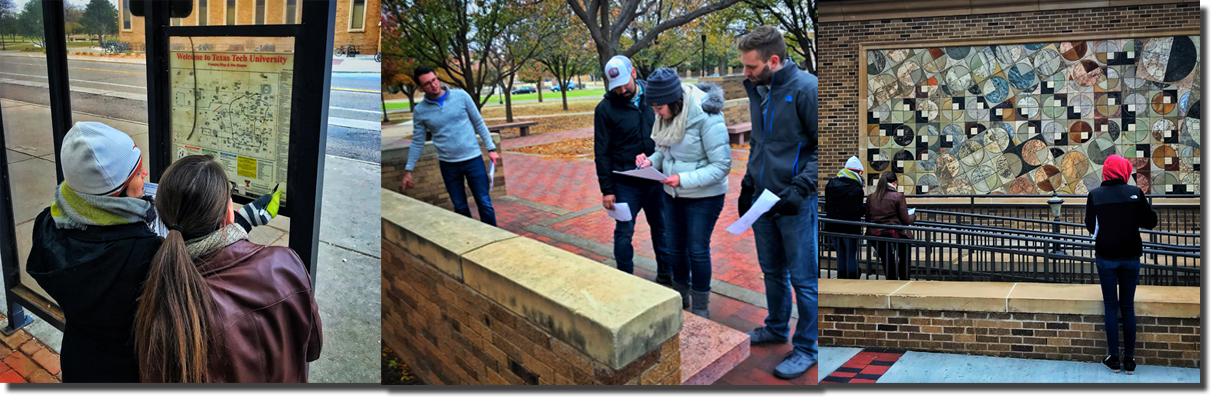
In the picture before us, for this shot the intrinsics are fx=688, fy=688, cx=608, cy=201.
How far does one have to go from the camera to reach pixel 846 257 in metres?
2.87

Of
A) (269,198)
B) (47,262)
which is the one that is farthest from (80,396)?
(269,198)

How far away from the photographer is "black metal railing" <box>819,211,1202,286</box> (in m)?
2.69

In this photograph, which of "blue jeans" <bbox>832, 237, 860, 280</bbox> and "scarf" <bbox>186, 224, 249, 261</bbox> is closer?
"scarf" <bbox>186, 224, 249, 261</bbox>

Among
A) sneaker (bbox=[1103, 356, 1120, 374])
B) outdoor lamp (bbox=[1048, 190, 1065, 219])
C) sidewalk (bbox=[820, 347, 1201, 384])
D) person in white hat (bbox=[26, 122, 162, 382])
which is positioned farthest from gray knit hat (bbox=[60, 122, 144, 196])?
sneaker (bbox=[1103, 356, 1120, 374])

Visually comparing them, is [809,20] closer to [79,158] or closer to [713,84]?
[713,84]

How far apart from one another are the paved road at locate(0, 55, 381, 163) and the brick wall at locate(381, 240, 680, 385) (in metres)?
0.57

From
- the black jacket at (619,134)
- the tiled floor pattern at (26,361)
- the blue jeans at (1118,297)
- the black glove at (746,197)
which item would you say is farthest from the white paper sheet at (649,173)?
the tiled floor pattern at (26,361)

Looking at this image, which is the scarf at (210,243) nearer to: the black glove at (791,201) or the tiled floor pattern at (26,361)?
the black glove at (791,201)

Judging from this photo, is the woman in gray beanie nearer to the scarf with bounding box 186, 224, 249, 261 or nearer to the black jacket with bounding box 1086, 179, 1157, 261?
the scarf with bounding box 186, 224, 249, 261

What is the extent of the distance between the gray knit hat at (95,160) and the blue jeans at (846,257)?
100 inches

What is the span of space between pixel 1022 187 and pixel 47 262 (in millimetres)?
3447

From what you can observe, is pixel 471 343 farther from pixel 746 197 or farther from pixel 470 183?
pixel 746 197

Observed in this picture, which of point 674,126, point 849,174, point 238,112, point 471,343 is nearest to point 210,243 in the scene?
point 238,112

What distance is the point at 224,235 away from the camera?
1826 millimetres
